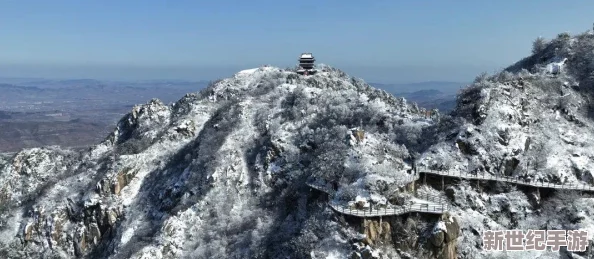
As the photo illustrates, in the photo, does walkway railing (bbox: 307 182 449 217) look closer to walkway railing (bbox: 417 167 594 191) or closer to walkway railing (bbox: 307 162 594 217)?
walkway railing (bbox: 307 162 594 217)

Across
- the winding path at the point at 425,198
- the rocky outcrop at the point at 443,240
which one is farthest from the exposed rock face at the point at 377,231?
the rocky outcrop at the point at 443,240

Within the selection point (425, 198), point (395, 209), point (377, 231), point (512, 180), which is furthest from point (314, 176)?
point (512, 180)

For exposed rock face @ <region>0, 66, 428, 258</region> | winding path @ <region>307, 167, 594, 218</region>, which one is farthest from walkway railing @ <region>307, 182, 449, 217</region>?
exposed rock face @ <region>0, 66, 428, 258</region>

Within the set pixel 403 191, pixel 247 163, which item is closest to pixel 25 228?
pixel 247 163

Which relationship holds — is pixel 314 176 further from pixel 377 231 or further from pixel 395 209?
pixel 377 231

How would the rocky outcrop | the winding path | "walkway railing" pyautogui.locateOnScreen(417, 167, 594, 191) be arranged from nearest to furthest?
the rocky outcrop, the winding path, "walkway railing" pyautogui.locateOnScreen(417, 167, 594, 191)

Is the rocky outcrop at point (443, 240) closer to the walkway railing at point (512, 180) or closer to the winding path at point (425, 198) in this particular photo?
the winding path at point (425, 198)
